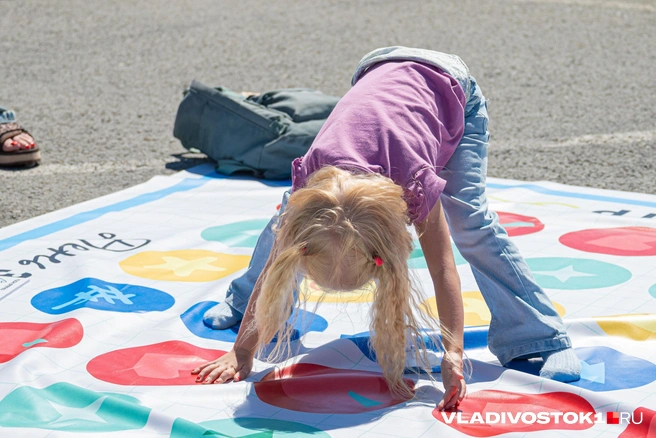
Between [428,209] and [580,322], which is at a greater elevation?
[428,209]

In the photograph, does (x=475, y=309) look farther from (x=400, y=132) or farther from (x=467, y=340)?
(x=400, y=132)

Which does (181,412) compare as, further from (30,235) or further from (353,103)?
(30,235)

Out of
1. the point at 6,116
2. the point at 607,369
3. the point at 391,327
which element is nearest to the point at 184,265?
the point at 391,327

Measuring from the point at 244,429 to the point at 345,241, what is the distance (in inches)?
18.0

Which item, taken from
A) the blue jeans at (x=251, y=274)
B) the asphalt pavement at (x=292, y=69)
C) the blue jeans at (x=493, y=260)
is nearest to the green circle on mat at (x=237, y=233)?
the blue jeans at (x=251, y=274)

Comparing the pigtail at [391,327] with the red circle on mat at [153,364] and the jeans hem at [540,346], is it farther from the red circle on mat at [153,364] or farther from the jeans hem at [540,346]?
the red circle on mat at [153,364]

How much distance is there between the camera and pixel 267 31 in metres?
6.63

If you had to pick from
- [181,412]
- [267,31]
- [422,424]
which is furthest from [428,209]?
[267,31]

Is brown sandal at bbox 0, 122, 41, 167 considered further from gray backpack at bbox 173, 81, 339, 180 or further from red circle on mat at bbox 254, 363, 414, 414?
red circle on mat at bbox 254, 363, 414, 414

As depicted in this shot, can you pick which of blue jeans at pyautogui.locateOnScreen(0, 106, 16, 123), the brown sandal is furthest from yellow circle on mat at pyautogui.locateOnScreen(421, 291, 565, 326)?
blue jeans at pyautogui.locateOnScreen(0, 106, 16, 123)

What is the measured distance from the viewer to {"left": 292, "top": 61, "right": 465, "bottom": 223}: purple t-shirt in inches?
61.4

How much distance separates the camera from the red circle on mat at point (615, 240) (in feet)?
8.42

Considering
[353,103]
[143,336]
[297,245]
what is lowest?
[143,336]

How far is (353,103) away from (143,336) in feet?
2.76
